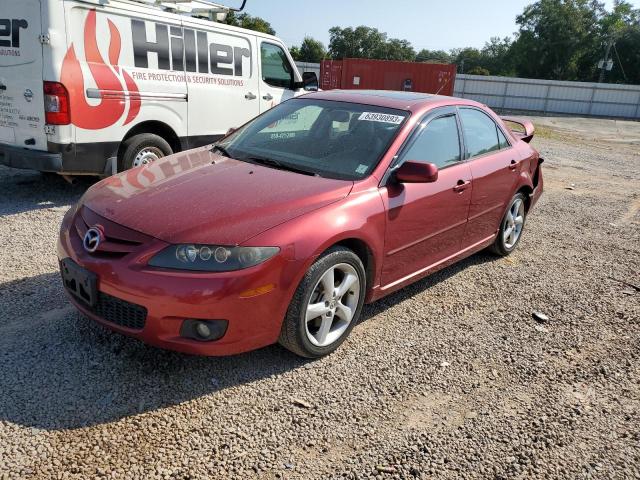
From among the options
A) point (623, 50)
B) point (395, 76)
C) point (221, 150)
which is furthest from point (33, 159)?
point (623, 50)

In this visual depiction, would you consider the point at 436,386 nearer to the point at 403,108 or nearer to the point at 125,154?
the point at 403,108

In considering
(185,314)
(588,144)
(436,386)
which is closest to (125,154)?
(185,314)

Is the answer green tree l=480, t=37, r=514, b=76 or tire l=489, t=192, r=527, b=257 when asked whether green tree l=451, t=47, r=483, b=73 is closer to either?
green tree l=480, t=37, r=514, b=76

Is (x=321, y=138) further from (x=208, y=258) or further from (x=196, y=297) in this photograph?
(x=196, y=297)

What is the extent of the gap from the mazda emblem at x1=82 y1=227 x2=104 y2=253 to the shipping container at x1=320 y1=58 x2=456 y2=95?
22.2m

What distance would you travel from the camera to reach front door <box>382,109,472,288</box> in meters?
3.64

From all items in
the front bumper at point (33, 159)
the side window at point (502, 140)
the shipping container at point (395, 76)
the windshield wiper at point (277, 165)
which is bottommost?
the front bumper at point (33, 159)

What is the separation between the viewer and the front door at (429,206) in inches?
143

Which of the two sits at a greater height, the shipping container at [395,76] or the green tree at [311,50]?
the green tree at [311,50]

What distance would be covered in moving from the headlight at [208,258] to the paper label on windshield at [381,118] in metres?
1.67

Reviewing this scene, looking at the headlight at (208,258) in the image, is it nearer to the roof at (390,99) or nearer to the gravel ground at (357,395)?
the gravel ground at (357,395)

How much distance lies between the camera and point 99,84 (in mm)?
5770

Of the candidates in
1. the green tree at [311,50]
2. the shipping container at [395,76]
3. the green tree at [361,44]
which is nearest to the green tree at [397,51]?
the green tree at [361,44]

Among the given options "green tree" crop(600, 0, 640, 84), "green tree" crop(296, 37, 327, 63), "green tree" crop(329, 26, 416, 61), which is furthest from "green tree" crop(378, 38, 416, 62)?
"green tree" crop(600, 0, 640, 84)
